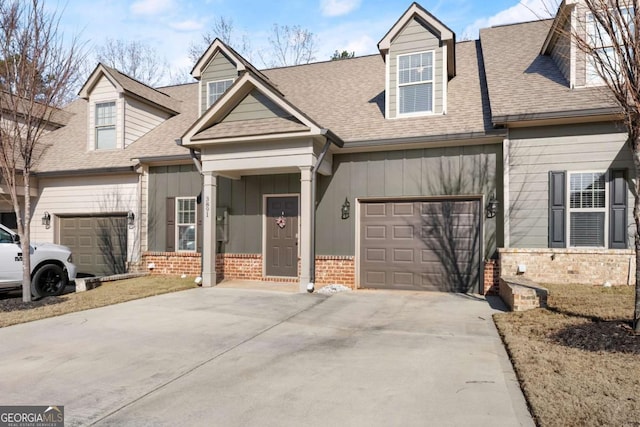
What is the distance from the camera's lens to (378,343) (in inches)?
204

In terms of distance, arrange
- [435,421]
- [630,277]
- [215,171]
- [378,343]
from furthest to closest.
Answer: [215,171]
[630,277]
[378,343]
[435,421]

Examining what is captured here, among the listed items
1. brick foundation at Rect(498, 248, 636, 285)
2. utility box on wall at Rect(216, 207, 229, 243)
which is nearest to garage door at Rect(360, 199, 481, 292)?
brick foundation at Rect(498, 248, 636, 285)

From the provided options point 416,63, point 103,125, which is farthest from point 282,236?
point 103,125

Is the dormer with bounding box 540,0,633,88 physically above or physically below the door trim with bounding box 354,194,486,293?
above

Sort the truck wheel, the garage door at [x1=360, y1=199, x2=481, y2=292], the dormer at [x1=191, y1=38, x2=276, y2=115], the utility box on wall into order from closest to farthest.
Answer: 1. the truck wheel
2. the garage door at [x1=360, y1=199, x2=481, y2=292]
3. the utility box on wall
4. the dormer at [x1=191, y1=38, x2=276, y2=115]

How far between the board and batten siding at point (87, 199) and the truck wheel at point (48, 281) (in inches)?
121

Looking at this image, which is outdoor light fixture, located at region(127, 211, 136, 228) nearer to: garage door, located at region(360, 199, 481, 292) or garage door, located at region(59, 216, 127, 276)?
garage door, located at region(59, 216, 127, 276)

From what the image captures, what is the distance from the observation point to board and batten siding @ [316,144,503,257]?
29.4 ft

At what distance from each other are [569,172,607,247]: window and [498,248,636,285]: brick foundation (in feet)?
0.91

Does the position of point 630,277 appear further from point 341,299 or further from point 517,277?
point 341,299

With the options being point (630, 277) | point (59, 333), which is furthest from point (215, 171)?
point (630, 277)

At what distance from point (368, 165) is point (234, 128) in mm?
3394

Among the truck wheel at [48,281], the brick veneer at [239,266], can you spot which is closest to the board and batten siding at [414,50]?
the brick veneer at [239,266]

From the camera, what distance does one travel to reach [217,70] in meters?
12.3
